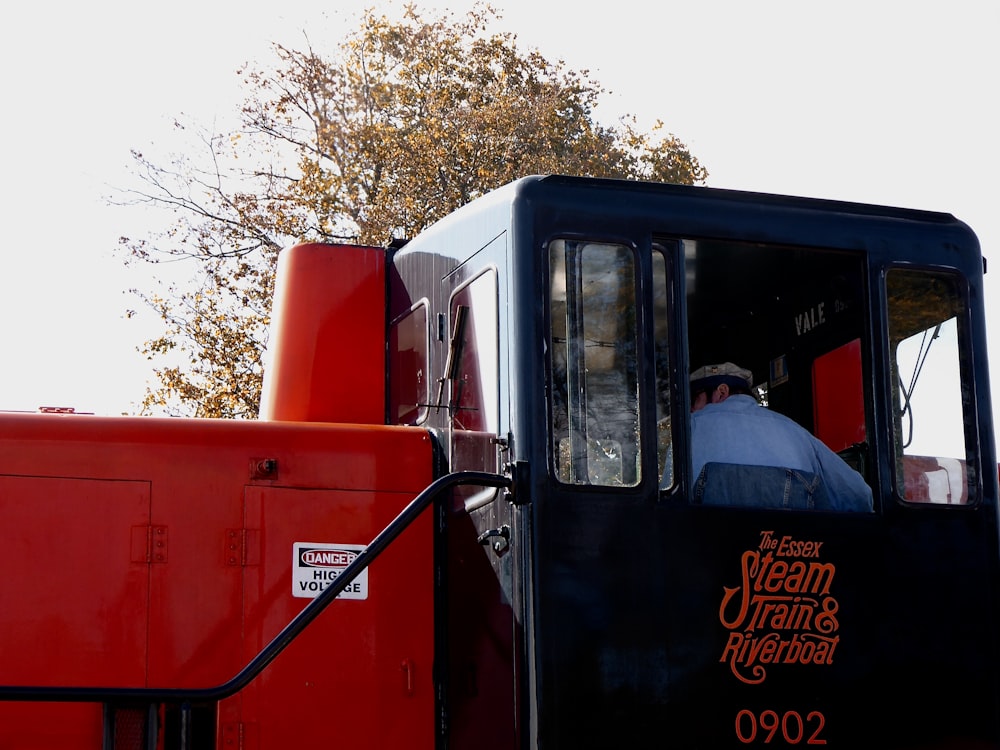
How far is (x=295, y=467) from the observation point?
4.70 m

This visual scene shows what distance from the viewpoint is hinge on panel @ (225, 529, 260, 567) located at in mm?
4590

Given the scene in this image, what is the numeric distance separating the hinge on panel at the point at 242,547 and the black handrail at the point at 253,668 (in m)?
0.74

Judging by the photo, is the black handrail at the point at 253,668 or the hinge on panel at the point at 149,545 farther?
the hinge on panel at the point at 149,545

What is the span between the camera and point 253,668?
12.5 ft

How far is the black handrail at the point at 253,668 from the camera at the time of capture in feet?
12.0

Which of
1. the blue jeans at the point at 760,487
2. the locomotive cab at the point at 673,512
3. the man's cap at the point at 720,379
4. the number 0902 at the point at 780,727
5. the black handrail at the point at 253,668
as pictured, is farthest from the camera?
the man's cap at the point at 720,379

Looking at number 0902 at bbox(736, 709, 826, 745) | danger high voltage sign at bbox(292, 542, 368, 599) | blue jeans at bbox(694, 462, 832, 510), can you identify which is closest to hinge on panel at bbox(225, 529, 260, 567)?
danger high voltage sign at bbox(292, 542, 368, 599)

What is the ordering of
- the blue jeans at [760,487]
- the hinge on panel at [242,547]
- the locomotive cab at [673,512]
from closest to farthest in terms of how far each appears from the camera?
the locomotive cab at [673,512], the blue jeans at [760,487], the hinge on panel at [242,547]

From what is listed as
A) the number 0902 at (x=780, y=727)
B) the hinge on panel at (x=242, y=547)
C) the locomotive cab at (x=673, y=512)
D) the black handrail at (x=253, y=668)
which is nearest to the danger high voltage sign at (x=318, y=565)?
the hinge on panel at (x=242, y=547)

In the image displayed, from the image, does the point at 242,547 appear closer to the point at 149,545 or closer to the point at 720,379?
the point at 149,545

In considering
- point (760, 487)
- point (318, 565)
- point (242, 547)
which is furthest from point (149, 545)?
point (760, 487)

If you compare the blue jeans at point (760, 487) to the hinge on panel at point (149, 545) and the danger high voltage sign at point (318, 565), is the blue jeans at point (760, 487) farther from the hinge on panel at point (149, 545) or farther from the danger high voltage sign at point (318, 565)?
the hinge on panel at point (149, 545)

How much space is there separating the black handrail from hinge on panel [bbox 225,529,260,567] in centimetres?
74

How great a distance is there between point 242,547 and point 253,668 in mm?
862
